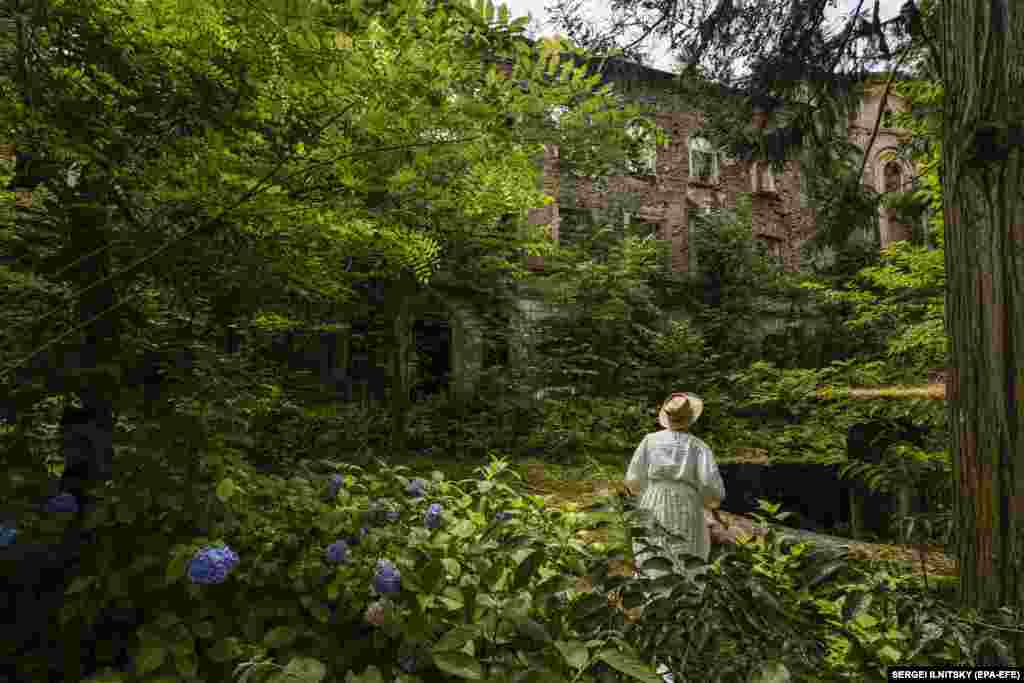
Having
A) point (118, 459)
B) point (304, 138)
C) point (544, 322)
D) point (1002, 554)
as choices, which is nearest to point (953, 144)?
point (1002, 554)

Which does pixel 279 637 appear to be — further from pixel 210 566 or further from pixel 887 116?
pixel 887 116

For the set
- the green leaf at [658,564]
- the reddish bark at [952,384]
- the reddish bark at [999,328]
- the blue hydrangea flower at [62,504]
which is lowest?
the green leaf at [658,564]

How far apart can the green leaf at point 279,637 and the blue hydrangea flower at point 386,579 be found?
0.24 metres

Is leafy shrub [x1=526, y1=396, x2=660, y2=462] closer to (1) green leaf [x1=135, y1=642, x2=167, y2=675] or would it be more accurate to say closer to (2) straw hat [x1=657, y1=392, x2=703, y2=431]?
(2) straw hat [x1=657, y1=392, x2=703, y2=431]

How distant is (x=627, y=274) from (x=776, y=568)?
35.8 ft

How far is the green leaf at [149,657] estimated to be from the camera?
1.31 meters

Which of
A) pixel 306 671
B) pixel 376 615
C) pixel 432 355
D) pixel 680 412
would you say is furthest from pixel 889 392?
pixel 432 355

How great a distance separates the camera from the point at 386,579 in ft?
4.93

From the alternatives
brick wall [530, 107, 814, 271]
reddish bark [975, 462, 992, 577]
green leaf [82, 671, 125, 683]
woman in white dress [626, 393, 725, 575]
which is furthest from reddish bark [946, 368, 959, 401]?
brick wall [530, 107, 814, 271]

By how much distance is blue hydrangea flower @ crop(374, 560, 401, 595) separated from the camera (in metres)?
1.50

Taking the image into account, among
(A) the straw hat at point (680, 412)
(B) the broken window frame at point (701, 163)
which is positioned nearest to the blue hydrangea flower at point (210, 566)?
(A) the straw hat at point (680, 412)

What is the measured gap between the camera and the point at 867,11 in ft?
11.4

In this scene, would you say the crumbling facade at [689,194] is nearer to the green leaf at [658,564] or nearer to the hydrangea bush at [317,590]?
the hydrangea bush at [317,590]

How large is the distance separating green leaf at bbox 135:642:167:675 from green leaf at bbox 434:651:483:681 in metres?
0.69
